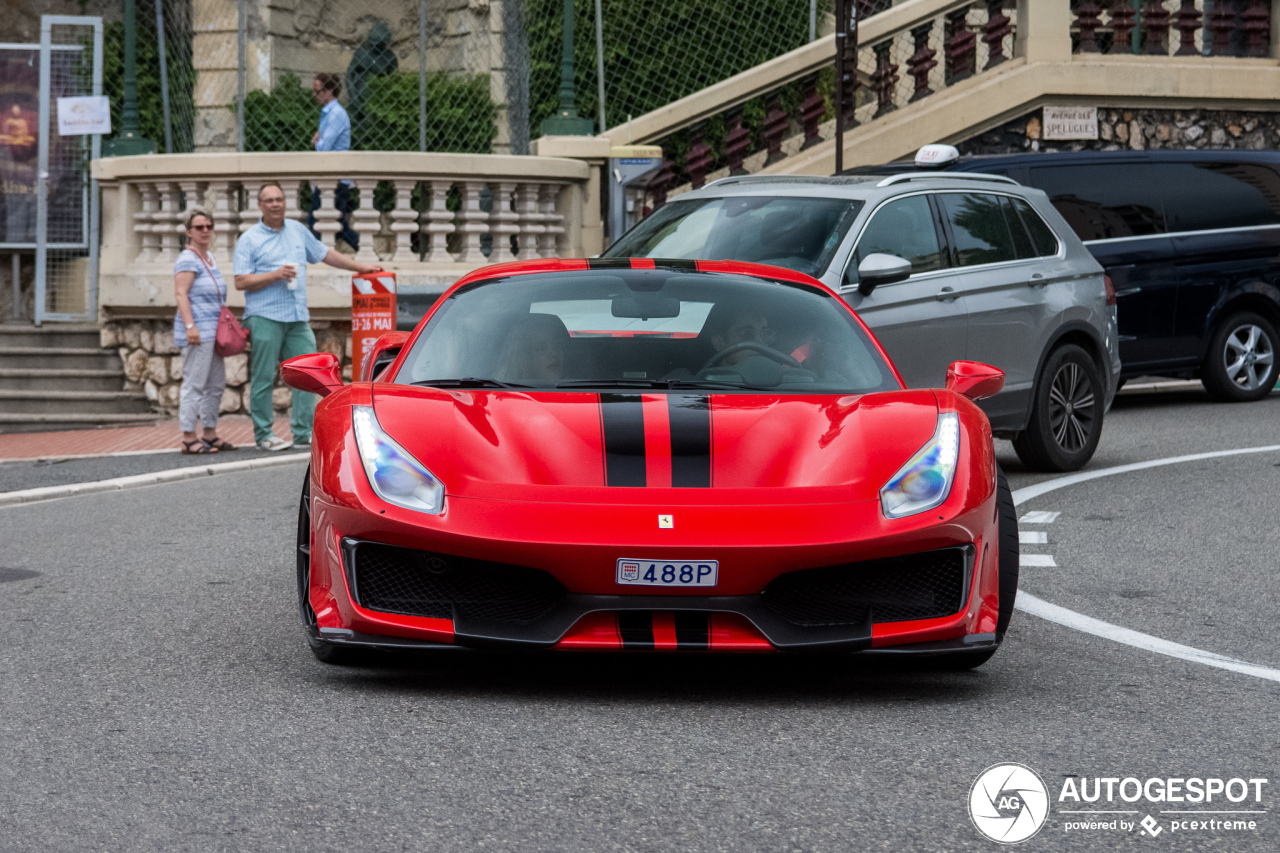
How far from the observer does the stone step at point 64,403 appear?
16.5 m

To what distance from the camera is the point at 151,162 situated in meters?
16.5

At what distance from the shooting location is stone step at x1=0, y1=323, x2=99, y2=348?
1709 centimetres

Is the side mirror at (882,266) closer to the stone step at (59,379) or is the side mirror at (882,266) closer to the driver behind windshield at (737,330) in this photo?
the driver behind windshield at (737,330)

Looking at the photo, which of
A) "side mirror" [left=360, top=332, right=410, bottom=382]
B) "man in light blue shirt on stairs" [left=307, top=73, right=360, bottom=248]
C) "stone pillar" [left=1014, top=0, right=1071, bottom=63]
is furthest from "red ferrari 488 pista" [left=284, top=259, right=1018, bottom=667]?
"stone pillar" [left=1014, top=0, right=1071, bottom=63]

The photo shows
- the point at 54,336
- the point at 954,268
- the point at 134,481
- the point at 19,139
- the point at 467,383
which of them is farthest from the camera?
the point at 19,139

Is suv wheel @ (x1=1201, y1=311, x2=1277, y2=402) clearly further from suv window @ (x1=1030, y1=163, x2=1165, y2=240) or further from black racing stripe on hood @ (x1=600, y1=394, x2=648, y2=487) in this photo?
black racing stripe on hood @ (x1=600, y1=394, x2=648, y2=487)

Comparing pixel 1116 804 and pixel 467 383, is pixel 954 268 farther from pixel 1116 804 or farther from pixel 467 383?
pixel 1116 804

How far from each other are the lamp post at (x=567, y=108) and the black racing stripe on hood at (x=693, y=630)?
12770 millimetres

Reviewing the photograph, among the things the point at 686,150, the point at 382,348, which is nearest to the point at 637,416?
the point at 382,348

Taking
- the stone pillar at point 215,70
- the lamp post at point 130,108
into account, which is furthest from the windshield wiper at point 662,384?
the stone pillar at point 215,70

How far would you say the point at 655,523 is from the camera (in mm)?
4844

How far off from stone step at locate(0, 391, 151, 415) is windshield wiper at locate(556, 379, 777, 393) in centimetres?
1175

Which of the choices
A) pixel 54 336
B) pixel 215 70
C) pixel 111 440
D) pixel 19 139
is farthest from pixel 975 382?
pixel 215 70

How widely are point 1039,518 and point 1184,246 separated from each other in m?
6.04
